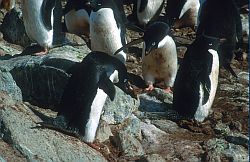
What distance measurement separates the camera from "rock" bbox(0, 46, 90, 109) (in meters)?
7.59

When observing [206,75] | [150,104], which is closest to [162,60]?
[150,104]

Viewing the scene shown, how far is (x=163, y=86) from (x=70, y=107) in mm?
1966

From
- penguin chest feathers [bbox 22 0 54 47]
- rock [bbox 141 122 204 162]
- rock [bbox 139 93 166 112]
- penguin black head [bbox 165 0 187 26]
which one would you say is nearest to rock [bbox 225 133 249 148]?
rock [bbox 141 122 204 162]

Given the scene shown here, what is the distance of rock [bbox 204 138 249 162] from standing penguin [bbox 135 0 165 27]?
3.56 meters

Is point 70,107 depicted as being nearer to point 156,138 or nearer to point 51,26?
point 156,138

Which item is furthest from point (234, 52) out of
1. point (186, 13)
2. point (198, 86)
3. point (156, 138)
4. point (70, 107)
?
point (70, 107)

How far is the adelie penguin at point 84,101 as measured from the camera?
6.90 metres

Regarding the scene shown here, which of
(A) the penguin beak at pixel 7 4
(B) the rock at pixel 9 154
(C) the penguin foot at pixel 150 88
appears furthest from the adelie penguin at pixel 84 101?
(A) the penguin beak at pixel 7 4

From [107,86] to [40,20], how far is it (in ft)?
6.26

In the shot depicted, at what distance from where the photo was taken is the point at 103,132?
7.11m

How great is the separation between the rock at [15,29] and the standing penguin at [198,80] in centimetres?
229

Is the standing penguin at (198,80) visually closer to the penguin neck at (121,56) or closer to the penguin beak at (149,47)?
the penguin beak at (149,47)

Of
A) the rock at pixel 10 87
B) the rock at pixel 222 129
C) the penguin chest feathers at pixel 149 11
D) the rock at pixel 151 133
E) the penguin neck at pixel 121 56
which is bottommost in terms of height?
the rock at pixel 222 129

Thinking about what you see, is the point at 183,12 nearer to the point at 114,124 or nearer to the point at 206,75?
the point at 206,75
